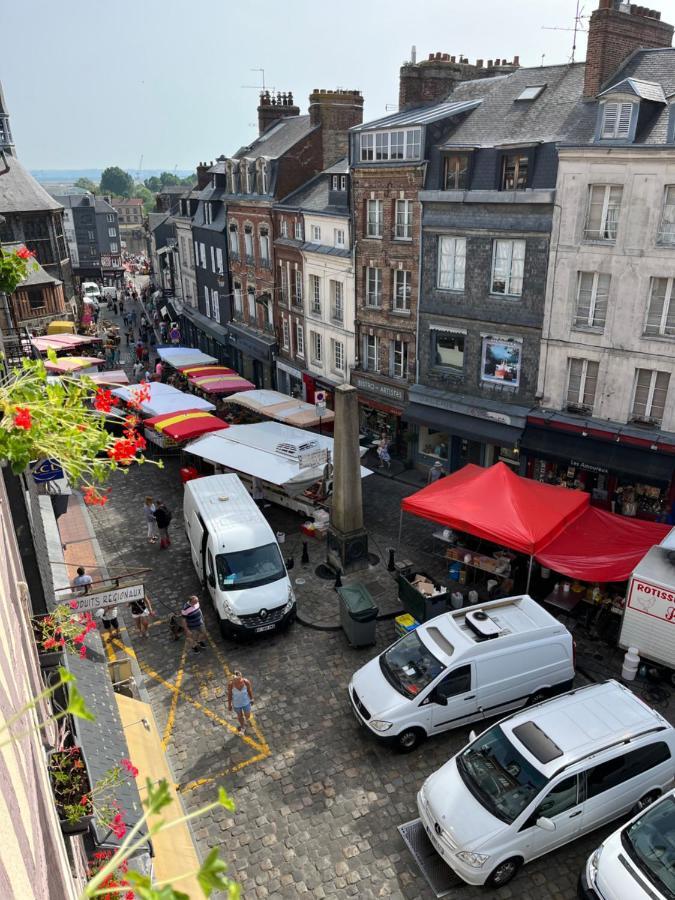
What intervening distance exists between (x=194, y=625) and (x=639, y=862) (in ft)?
32.1

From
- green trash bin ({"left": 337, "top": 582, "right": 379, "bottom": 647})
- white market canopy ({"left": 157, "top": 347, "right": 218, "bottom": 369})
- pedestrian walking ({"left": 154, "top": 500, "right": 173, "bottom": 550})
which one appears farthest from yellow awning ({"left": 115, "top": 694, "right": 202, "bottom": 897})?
white market canopy ({"left": 157, "top": 347, "right": 218, "bottom": 369})

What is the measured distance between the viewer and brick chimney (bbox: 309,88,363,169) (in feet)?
98.9

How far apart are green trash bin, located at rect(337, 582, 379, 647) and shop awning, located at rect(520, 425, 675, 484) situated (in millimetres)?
8551

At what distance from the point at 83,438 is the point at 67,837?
4540 millimetres

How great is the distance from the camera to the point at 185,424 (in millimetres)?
23547

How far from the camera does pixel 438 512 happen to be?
1616 cm

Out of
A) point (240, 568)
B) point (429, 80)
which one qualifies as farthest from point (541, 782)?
point (429, 80)

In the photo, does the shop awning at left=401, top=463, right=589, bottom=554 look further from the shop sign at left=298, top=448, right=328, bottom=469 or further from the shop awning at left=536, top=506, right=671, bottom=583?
the shop sign at left=298, top=448, right=328, bottom=469

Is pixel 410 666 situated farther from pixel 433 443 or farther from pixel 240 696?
pixel 433 443

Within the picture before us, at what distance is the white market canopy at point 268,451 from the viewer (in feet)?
65.9

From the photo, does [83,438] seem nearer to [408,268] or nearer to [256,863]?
[256,863]

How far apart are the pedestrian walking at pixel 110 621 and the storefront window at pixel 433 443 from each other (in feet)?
43.9

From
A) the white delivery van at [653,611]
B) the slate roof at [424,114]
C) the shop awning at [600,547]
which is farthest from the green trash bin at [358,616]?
the slate roof at [424,114]

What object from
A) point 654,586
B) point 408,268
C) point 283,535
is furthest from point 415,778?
point 408,268
